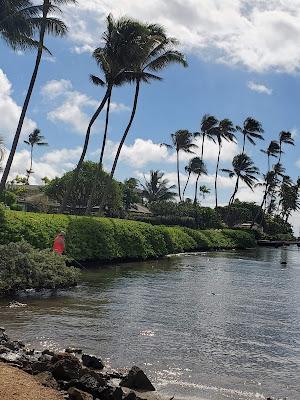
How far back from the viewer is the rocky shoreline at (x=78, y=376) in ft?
20.7

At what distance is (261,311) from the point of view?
48.0 ft

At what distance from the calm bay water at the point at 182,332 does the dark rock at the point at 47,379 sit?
5.41 ft

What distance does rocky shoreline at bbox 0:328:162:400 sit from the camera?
6.31 m

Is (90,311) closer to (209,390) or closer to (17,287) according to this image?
(17,287)

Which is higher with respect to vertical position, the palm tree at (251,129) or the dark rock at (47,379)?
→ the palm tree at (251,129)

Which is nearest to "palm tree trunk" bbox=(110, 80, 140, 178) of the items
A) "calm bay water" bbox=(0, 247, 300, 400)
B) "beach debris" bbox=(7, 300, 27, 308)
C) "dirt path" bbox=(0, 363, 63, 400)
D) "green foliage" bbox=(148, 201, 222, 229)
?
"calm bay water" bbox=(0, 247, 300, 400)

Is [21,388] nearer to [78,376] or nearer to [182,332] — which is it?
[78,376]

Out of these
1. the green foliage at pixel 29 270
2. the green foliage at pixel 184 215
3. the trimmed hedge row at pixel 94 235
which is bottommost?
the green foliage at pixel 29 270

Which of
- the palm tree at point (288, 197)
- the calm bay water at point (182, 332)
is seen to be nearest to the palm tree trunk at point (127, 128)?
the calm bay water at point (182, 332)

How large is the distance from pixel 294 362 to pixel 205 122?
6151 cm

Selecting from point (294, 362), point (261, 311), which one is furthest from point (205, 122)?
point (294, 362)

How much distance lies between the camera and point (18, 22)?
2473cm

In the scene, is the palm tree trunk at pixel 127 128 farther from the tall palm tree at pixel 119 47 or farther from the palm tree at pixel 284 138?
the palm tree at pixel 284 138

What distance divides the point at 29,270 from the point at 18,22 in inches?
604
